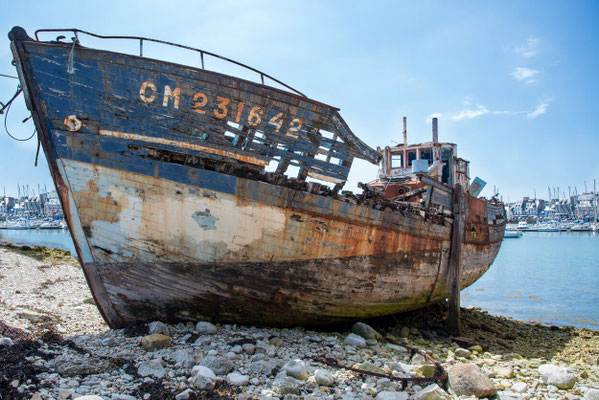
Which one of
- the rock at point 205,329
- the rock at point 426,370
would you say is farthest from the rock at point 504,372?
the rock at point 205,329

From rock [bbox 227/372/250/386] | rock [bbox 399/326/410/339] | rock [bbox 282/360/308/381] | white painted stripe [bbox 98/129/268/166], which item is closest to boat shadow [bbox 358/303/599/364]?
rock [bbox 399/326/410/339]

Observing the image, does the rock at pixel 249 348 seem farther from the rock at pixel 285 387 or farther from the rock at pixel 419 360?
the rock at pixel 419 360

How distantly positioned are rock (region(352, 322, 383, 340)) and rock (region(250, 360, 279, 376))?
2.23 meters

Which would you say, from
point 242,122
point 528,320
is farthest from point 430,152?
point 242,122

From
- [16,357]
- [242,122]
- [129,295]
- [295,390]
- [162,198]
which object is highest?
[242,122]

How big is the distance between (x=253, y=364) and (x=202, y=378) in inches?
28.8

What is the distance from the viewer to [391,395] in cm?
379

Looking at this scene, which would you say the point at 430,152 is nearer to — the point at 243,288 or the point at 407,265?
the point at 407,265

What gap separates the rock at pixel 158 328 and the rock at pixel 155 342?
221mm

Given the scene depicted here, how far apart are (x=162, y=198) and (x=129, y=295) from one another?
1440 millimetres

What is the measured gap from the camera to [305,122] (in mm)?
5473

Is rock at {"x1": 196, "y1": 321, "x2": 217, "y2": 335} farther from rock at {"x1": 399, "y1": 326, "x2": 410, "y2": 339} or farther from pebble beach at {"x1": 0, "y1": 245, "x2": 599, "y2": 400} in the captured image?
rock at {"x1": 399, "y1": 326, "x2": 410, "y2": 339}

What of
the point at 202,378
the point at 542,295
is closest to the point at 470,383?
the point at 202,378

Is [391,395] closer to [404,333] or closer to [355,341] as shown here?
[355,341]
